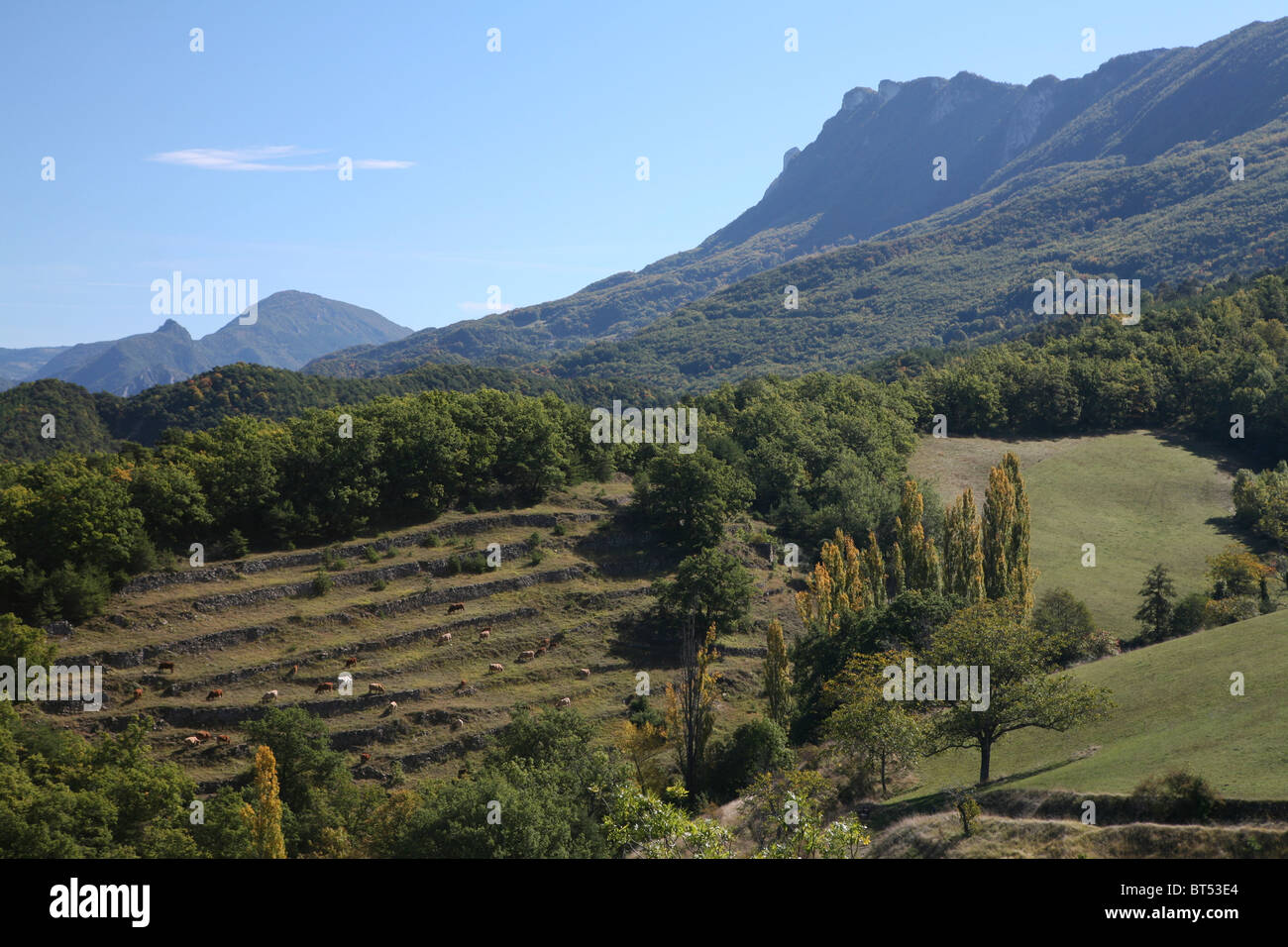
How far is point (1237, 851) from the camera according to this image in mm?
27281

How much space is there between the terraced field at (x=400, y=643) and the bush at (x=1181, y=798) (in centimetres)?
3198

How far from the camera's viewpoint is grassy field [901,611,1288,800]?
3378cm

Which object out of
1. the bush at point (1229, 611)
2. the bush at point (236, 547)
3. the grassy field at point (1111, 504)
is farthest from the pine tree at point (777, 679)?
the bush at point (236, 547)

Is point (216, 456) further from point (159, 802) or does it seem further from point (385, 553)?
point (159, 802)

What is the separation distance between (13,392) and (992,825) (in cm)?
16999

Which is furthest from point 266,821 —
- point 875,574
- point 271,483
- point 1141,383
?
point 1141,383

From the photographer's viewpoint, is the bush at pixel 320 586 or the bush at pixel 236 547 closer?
the bush at pixel 320 586

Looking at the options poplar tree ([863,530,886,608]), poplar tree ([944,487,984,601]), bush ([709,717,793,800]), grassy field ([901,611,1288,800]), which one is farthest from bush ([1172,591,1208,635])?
bush ([709,717,793,800])

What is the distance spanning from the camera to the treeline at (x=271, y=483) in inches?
2346

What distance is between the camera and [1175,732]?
3994cm

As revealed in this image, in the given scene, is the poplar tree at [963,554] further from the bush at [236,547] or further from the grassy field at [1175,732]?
the bush at [236,547]

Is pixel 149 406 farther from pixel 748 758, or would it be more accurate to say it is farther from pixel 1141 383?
pixel 1141 383
